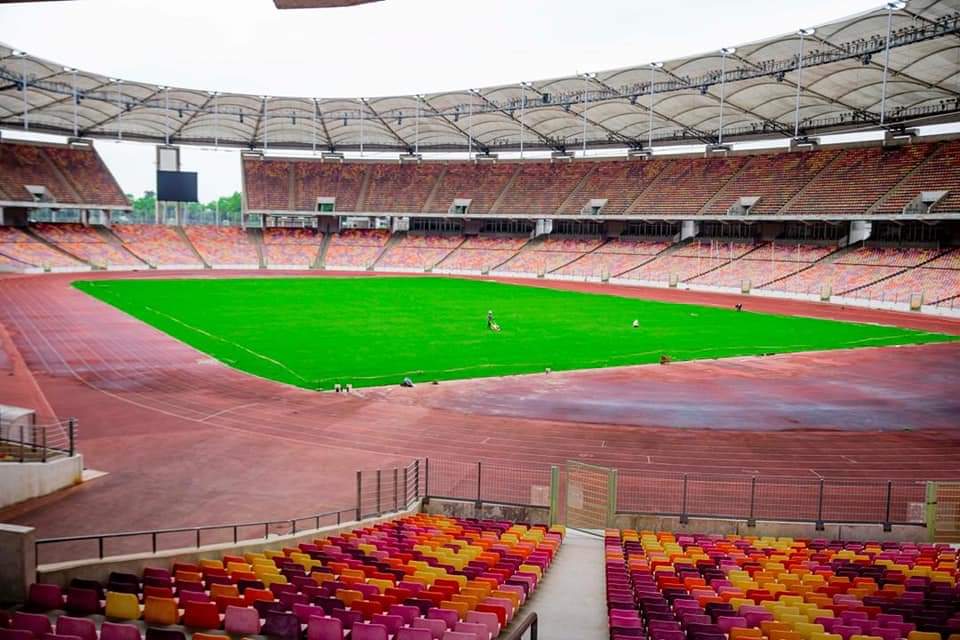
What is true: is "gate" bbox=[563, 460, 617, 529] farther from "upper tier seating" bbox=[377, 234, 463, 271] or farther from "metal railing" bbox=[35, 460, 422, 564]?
"upper tier seating" bbox=[377, 234, 463, 271]

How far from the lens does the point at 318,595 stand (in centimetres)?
848

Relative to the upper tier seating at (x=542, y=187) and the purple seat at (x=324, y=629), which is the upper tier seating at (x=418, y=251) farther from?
the purple seat at (x=324, y=629)

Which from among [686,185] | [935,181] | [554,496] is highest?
[686,185]

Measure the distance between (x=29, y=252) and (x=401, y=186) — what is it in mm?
41954

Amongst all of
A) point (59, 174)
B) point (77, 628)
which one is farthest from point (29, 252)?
point (77, 628)

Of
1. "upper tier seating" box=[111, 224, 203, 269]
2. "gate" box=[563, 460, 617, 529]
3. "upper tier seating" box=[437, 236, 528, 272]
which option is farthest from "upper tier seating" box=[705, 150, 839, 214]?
"gate" box=[563, 460, 617, 529]

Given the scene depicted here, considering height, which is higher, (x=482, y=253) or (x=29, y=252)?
(x=482, y=253)

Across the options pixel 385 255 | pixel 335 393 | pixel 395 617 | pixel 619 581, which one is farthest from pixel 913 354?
pixel 385 255

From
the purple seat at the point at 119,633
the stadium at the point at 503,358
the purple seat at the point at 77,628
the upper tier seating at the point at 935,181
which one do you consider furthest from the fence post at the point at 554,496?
the upper tier seating at the point at 935,181

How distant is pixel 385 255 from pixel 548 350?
58743 millimetres

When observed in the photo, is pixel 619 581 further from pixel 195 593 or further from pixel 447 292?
pixel 447 292

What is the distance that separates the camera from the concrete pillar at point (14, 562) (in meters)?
8.32

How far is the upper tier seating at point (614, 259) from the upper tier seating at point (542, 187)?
27.7ft

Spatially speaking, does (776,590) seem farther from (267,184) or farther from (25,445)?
(267,184)
